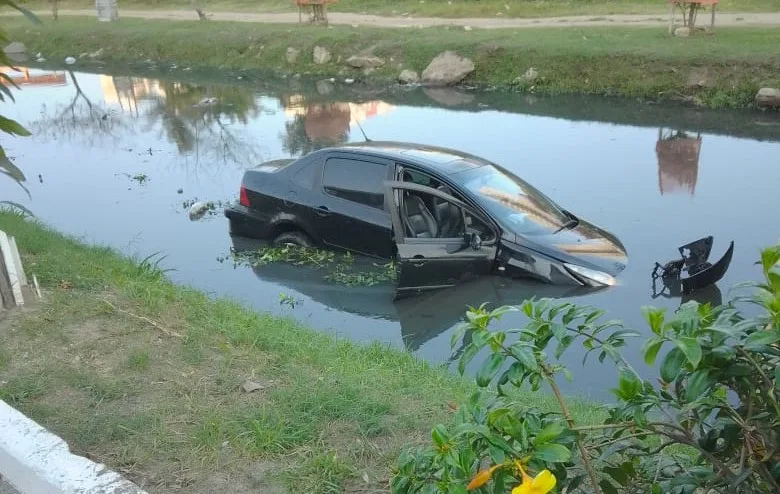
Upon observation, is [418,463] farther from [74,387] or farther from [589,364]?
[589,364]

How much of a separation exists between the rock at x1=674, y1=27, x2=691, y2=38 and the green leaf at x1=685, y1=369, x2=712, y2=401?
754 inches

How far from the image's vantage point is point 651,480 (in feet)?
7.86

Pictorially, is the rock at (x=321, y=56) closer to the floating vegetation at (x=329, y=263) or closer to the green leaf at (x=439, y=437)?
the floating vegetation at (x=329, y=263)

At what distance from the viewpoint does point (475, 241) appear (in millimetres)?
7742

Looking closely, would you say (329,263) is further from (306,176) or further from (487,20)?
(487,20)

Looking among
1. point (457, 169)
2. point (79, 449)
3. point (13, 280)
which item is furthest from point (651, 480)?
point (457, 169)

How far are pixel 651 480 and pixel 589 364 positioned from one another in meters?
4.18

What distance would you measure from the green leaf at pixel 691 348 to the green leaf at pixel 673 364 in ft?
0.15

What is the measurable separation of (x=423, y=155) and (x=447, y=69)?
12.5m

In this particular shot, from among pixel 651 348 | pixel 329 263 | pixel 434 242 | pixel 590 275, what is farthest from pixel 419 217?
pixel 651 348

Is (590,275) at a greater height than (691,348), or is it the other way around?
(691,348)

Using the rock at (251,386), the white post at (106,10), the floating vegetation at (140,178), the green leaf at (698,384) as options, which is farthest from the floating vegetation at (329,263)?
the white post at (106,10)

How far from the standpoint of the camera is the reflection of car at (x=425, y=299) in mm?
7375

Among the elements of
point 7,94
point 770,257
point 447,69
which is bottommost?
point 447,69
